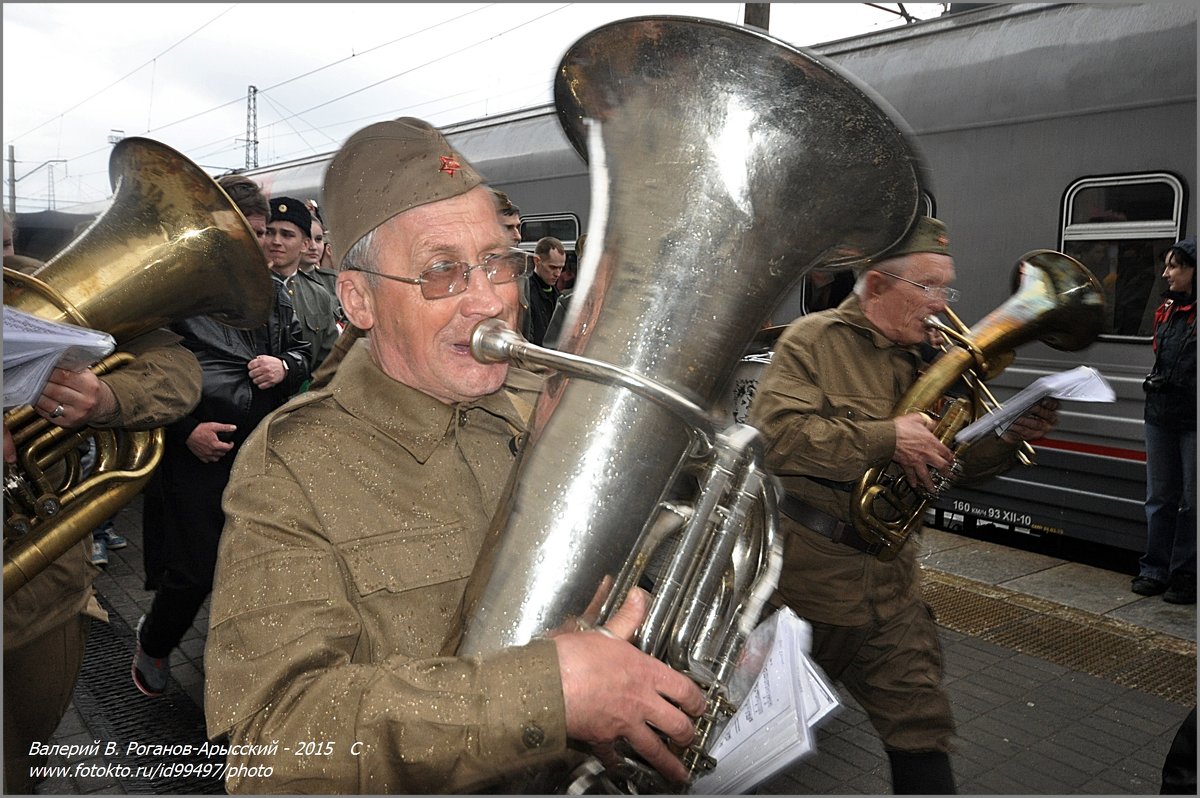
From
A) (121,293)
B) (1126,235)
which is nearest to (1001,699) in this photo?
(1126,235)

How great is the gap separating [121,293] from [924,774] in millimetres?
2661

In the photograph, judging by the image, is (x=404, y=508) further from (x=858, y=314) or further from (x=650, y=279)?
(x=858, y=314)

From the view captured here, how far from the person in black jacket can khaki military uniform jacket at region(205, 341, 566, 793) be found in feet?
7.22

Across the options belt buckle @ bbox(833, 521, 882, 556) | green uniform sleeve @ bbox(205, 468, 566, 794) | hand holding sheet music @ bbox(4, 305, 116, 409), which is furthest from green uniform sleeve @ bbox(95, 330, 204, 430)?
belt buckle @ bbox(833, 521, 882, 556)

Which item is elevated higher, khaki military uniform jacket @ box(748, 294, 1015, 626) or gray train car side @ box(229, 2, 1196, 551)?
gray train car side @ box(229, 2, 1196, 551)

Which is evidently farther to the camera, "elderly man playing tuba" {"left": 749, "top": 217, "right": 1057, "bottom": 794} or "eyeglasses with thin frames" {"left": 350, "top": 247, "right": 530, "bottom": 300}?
"elderly man playing tuba" {"left": 749, "top": 217, "right": 1057, "bottom": 794}

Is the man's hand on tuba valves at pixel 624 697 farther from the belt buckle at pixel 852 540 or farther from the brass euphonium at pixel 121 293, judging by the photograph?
the belt buckle at pixel 852 540

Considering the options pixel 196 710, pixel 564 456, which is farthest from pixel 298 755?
pixel 196 710

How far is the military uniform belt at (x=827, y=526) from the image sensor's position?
2.87 m

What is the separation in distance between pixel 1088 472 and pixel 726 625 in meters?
4.97

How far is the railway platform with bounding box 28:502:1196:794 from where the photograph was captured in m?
3.37

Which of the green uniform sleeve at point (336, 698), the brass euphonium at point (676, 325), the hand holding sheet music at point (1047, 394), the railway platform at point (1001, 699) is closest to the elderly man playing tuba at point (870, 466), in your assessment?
A: the hand holding sheet music at point (1047, 394)

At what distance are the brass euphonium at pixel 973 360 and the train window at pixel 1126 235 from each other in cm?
172

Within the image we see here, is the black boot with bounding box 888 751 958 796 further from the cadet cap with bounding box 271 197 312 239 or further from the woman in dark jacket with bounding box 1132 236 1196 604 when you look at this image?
the cadet cap with bounding box 271 197 312 239
